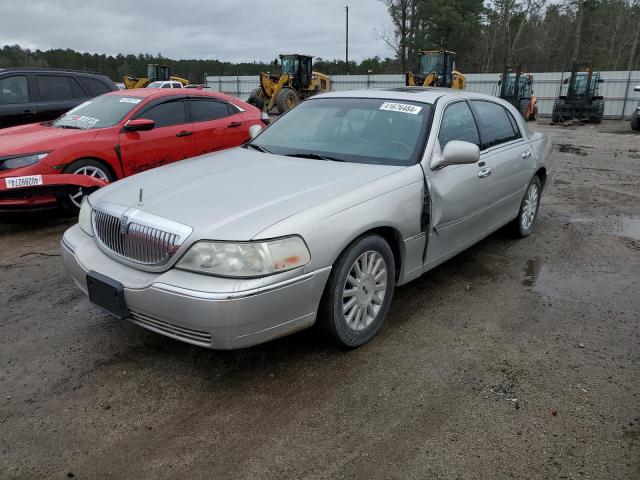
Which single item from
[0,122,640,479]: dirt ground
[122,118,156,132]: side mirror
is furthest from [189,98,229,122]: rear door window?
[0,122,640,479]: dirt ground

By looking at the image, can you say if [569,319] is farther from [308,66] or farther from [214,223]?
[308,66]

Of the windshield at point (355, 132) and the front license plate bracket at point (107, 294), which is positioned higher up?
the windshield at point (355, 132)

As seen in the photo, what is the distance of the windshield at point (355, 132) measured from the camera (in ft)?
11.7

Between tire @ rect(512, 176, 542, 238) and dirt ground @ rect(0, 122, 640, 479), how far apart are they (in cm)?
110

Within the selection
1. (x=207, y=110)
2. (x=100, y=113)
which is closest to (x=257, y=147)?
(x=100, y=113)

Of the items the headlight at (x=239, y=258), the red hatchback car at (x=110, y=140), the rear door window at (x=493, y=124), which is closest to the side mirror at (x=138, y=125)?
the red hatchback car at (x=110, y=140)

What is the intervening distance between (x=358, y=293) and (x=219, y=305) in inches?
37.9

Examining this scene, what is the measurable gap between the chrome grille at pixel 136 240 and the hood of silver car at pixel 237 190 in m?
0.11

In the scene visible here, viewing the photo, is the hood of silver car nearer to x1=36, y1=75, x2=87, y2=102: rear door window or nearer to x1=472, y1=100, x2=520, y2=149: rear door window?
x1=472, y1=100, x2=520, y2=149: rear door window

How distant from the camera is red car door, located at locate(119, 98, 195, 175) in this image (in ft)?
20.1

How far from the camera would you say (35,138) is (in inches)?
223

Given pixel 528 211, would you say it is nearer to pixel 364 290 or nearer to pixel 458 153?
pixel 458 153

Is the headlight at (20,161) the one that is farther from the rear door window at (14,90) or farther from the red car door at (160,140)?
the rear door window at (14,90)

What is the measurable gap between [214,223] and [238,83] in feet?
133
